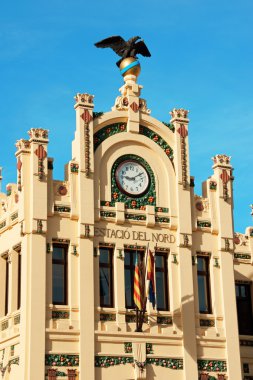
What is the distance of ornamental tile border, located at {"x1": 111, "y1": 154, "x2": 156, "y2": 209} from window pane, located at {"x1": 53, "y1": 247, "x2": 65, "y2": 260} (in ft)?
11.4

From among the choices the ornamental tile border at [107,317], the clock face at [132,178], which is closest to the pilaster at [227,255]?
the clock face at [132,178]

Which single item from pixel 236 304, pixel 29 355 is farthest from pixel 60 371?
pixel 236 304

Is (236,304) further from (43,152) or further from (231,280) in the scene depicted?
(43,152)

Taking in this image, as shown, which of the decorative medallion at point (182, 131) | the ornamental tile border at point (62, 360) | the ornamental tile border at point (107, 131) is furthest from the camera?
the decorative medallion at point (182, 131)

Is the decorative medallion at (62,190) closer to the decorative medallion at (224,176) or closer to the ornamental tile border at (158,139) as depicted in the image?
the ornamental tile border at (158,139)

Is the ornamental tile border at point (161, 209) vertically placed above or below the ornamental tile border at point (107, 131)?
below

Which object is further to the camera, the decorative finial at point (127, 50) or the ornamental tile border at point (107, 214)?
the decorative finial at point (127, 50)

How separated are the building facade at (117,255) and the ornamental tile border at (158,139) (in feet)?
0.19

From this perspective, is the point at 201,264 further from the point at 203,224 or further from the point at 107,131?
the point at 107,131

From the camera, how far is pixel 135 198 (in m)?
40.8

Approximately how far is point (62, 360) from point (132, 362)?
3297mm

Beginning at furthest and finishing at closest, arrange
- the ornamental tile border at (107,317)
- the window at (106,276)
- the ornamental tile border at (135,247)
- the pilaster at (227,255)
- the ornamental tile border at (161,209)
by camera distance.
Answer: the ornamental tile border at (161,209)
the pilaster at (227,255)
the ornamental tile border at (135,247)
the window at (106,276)
the ornamental tile border at (107,317)

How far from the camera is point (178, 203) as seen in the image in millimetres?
41406

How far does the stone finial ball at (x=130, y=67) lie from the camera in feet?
141
